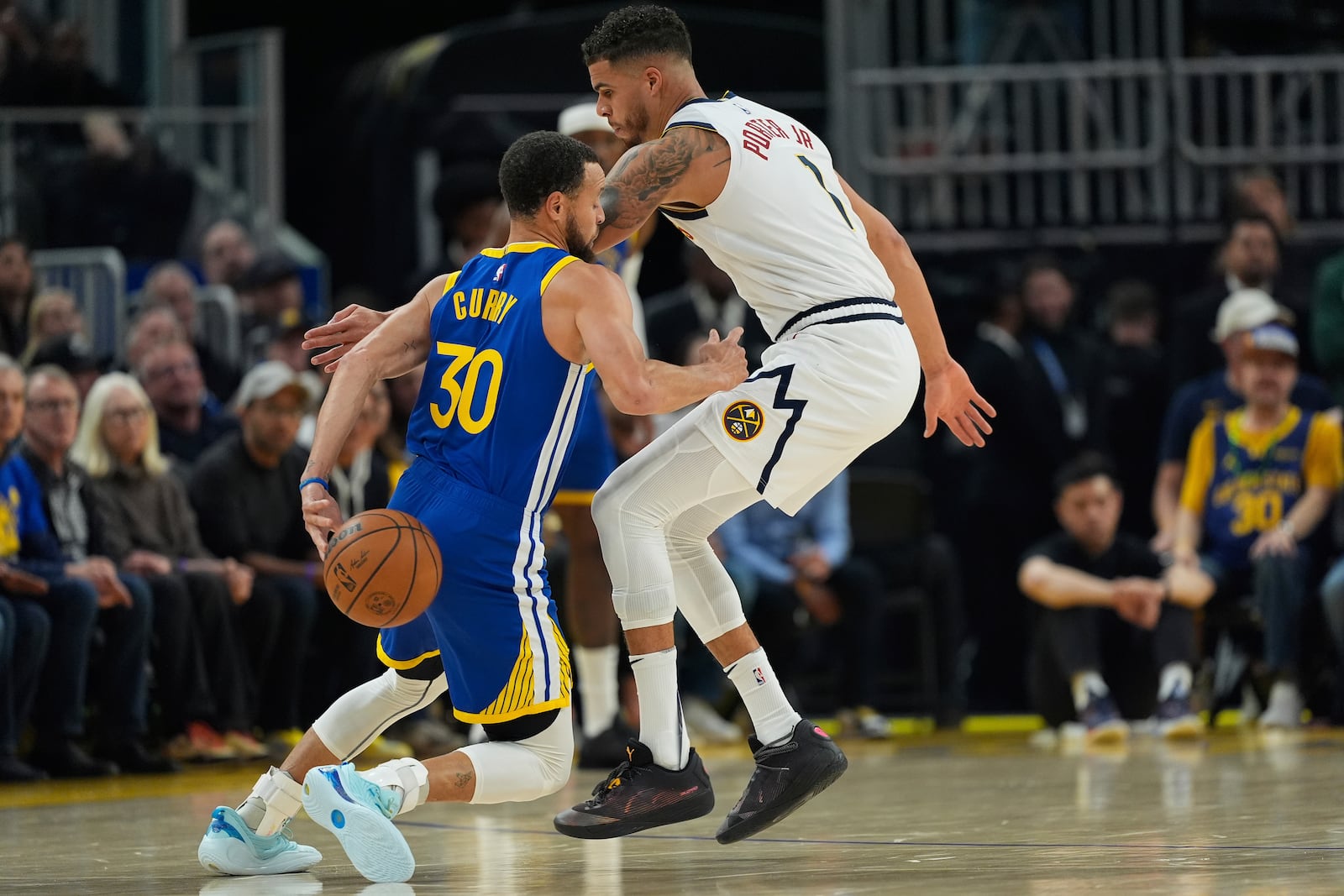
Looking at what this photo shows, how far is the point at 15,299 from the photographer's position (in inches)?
370

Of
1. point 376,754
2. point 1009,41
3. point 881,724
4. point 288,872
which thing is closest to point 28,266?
point 376,754

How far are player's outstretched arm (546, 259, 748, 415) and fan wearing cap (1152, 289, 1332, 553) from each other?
572cm

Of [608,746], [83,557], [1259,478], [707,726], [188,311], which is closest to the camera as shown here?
[608,746]

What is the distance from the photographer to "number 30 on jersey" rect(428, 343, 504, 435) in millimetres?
4551

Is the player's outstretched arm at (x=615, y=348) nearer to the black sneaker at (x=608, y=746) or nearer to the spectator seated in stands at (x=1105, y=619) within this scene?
the black sneaker at (x=608, y=746)

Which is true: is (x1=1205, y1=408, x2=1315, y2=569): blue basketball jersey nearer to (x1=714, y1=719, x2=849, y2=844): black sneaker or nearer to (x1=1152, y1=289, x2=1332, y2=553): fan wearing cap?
(x1=1152, y1=289, x2=1332, y2=553): fan wearing cap

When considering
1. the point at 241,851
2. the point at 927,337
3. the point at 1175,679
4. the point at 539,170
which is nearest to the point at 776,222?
the point at 539,170

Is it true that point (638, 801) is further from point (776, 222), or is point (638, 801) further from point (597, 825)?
point (776, 222)

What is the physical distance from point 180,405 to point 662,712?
203 inches

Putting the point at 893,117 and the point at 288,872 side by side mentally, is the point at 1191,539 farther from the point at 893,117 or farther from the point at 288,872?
the point at 288,872

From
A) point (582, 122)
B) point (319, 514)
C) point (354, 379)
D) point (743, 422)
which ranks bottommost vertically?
point (319, 514)

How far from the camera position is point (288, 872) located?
4.68 metres

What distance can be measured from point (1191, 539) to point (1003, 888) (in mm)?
6032

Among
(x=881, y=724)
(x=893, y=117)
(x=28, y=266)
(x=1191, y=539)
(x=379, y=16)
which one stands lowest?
(x=881, y=724)
